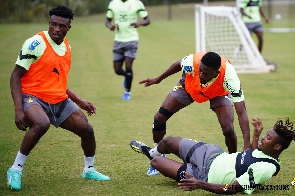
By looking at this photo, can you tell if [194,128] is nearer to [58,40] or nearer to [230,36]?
[58,40]

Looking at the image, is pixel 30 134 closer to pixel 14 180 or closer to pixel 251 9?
pixel 14 180

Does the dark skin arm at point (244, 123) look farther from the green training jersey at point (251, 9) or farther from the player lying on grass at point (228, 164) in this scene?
the green training jersey at point (251, 9)

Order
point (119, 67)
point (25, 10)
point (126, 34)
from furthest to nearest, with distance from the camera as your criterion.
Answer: point (25, 10), point (126, 34), point (119, 67)

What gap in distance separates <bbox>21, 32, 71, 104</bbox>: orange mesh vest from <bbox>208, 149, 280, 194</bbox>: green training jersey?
2083mm

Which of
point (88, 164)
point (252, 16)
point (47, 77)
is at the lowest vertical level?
point (252, 16)

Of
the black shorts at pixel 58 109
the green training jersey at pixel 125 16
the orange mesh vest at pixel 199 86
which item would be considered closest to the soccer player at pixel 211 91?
the orange mesh vest at pixel 199 86

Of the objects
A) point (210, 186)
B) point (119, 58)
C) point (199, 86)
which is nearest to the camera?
point (210, 186)

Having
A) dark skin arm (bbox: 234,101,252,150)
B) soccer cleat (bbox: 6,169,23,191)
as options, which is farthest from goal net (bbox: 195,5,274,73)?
soccer cleat (bbox: 6,169,23,191)

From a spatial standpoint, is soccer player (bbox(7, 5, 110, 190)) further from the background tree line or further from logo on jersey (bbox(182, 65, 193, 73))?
the background tree line

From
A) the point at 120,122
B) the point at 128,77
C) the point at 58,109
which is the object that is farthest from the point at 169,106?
the point at 128,77

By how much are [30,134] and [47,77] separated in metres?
0.76

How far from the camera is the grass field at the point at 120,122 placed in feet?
25.7

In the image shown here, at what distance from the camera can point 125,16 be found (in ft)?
51.4

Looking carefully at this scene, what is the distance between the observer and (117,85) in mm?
17469
